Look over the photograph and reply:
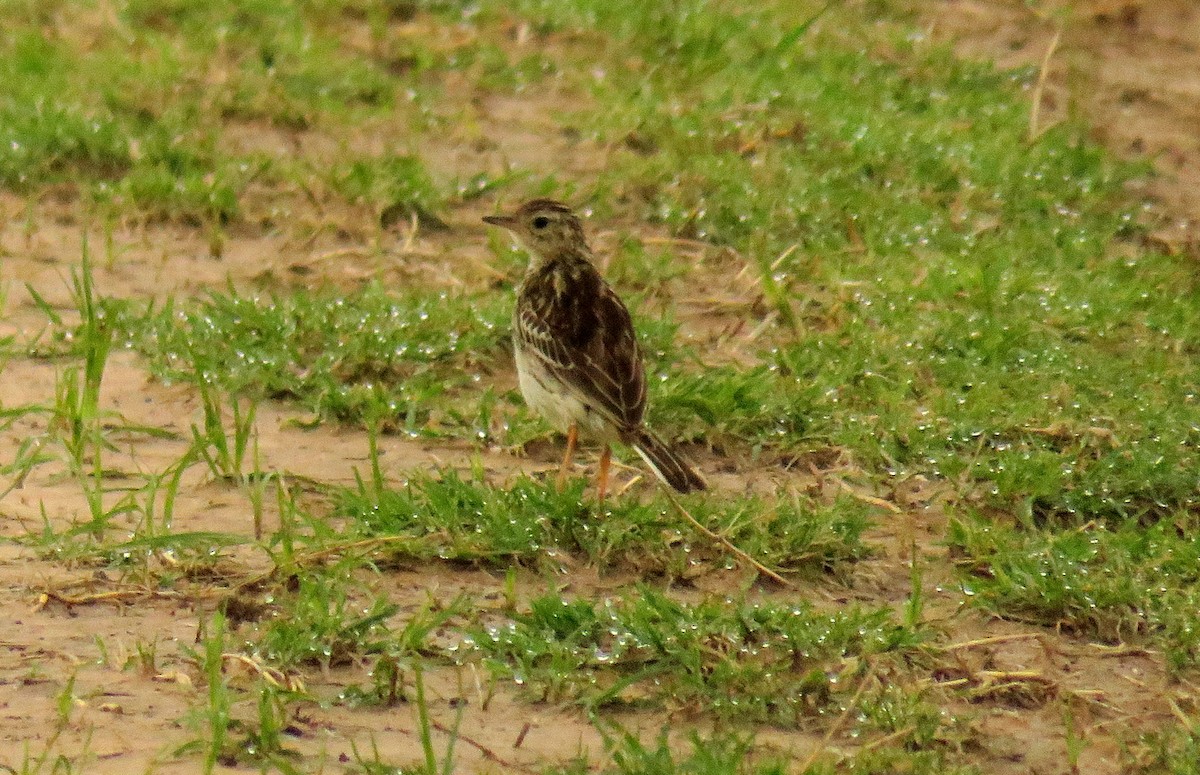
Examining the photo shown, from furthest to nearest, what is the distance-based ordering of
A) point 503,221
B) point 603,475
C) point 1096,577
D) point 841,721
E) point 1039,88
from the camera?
point 1039,88 < point 503,221 < point 603,475 < point 1096,577 < point 841,721

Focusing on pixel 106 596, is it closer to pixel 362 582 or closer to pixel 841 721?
pixel 362 582

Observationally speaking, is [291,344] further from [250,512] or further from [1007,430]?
[1007,430]

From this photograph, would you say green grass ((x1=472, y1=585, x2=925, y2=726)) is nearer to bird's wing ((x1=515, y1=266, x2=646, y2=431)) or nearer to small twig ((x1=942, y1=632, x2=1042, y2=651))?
small twig ((x1=942, y1=632, x2=1042, y2=651))

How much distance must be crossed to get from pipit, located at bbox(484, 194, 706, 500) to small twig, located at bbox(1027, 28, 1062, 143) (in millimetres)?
3656

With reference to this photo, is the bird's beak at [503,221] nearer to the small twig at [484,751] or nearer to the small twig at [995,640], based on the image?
the small twig at [995,640]

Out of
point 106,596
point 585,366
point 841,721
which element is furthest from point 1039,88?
point 106,596

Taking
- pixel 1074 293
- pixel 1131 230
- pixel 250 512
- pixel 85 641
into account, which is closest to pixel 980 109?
pixel 1131 230

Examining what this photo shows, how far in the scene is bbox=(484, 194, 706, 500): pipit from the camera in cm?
649

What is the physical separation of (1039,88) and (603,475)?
5085 millimetres

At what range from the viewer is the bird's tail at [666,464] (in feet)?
20.8

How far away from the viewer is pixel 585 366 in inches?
262

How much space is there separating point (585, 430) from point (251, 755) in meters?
2.24

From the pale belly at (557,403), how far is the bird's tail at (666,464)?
0.13m

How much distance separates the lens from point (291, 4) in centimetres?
1151
